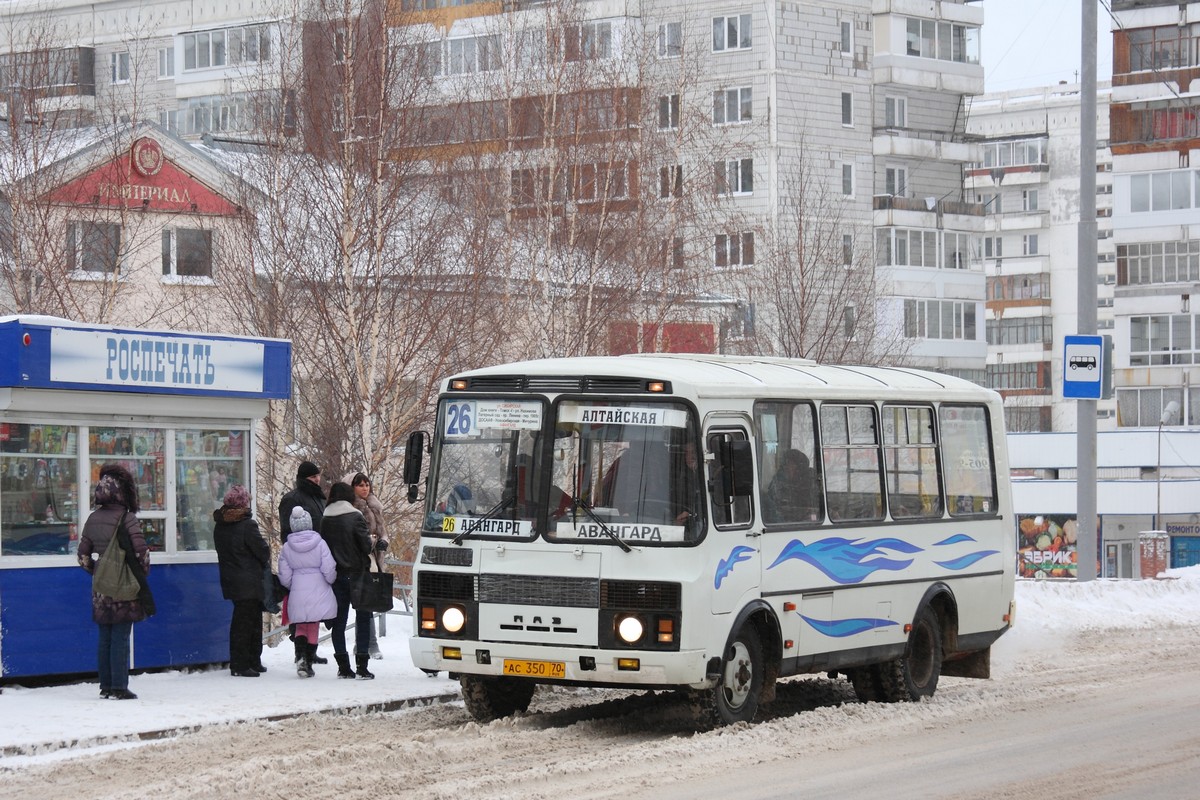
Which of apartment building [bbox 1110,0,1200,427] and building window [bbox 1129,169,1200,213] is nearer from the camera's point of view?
apartment building [bbox 1110,0,1200,427]

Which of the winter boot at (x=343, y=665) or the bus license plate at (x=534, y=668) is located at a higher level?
the bus license plate at (x=534, y=668)

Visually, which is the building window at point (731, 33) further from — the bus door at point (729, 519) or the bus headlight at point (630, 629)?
the bus headlight at point (630, 629)

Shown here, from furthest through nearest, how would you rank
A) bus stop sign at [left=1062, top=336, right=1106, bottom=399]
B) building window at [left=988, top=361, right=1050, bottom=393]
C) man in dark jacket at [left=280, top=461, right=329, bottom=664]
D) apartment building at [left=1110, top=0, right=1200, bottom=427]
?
building window at [left=988, top=361, right=1050, bottom=393]
apartment building at [left=1110, top=0, right=1200, bottom=427]
bus stop sign at [left=1062, top=336, right=1106, bottom=399]
man in dark jacket at [left=280, top=461, right=329, bottom=664]

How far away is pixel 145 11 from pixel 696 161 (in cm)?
5134

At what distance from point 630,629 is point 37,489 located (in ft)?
16.8

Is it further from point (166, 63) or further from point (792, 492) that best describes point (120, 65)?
point (792, 492)

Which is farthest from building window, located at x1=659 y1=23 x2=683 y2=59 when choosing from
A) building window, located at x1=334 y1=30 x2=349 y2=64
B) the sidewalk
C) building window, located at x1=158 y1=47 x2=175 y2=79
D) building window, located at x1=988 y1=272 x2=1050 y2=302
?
building window, located at x1=988 y1=272 x2=1050 y2=302

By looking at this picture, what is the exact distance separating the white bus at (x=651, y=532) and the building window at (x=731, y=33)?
54647mm

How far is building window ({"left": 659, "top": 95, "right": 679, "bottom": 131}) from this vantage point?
38.3m

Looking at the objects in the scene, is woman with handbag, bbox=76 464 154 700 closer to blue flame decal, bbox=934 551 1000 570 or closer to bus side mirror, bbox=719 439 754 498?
bus side mirror, bbox=719 439 754 498

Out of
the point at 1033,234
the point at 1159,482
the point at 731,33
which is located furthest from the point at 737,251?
the point at 1033,234

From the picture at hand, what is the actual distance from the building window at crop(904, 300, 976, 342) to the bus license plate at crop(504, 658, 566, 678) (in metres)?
59.7

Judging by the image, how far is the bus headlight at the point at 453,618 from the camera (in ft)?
43.2

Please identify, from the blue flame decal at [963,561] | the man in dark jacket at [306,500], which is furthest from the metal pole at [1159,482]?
the man in dark jacket at [306,500]
